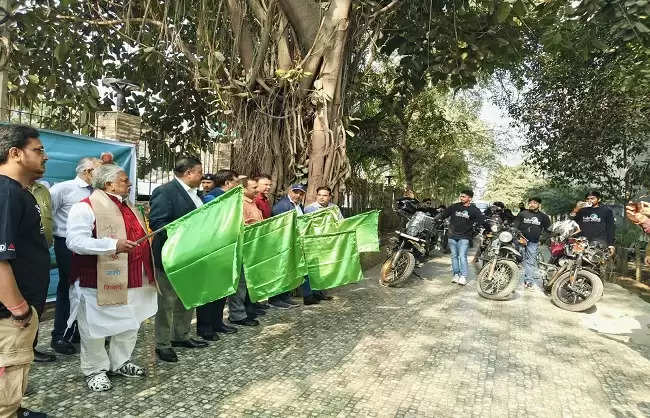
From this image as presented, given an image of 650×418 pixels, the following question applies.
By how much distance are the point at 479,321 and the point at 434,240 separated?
4.42 metres

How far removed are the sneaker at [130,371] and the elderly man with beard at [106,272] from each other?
0.05 metres

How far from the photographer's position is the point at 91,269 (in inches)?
132

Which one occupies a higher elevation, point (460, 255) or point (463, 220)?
point (463, 220)

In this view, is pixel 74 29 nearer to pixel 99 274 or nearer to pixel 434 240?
pixel 99 274

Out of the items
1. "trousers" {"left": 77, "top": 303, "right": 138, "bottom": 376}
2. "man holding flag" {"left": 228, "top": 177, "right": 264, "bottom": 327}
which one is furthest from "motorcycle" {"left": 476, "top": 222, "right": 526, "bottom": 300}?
"trousers" {"left": 77, "top": 303, "right": 138, "bottom": 376}

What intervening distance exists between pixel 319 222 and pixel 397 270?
8.44 feet

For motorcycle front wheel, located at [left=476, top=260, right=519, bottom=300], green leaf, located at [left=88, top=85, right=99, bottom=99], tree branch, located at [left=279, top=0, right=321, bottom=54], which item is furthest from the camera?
green leaf, located at [left=88, top=85, right=99, bottom=99]

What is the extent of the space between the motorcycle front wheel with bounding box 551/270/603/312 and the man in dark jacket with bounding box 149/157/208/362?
5.68 meters

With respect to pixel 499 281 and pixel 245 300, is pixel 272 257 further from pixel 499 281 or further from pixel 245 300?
pixel 499 281

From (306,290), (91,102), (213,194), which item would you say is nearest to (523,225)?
(306,290)

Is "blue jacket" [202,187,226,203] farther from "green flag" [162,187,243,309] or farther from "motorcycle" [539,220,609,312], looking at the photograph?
"motorcycle" [539,220,609,312]

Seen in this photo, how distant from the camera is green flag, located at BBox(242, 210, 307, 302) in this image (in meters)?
4.78

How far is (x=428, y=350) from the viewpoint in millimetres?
4715

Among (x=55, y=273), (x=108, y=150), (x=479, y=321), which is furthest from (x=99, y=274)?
(x=479, y=321)
